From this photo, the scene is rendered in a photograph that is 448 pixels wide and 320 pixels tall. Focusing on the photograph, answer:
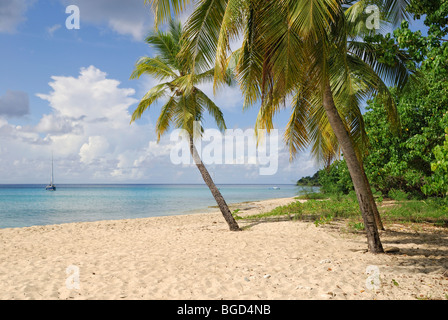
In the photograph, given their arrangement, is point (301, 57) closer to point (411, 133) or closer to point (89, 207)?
point (411, 133)

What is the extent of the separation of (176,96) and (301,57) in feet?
25.9

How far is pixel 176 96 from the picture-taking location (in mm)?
13031

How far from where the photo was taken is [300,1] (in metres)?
5.36

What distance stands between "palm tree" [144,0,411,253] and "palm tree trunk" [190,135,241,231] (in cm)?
408

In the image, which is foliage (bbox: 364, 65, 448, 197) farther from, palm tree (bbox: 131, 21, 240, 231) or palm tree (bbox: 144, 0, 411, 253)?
palm tree (bbox: 131, 21, 240, 231)

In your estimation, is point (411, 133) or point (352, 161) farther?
point (411, 133)

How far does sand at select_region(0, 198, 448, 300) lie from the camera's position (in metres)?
5.04

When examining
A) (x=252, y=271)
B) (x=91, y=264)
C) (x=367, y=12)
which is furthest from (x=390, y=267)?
(x=367, y=12)

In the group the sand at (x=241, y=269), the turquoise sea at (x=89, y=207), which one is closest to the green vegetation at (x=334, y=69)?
the sand at (x=241, y=269)

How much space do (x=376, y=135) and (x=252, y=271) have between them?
7.71 meters

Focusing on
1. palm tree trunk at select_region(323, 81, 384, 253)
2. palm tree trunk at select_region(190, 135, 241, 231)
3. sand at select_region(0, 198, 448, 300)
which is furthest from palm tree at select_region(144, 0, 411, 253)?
palm tree trunk at select_region(190, 135, 241, 231)

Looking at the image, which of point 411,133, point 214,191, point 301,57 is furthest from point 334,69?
point 214,191

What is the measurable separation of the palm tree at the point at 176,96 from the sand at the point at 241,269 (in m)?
3.48

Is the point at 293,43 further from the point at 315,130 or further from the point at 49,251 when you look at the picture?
the point at 49,251
